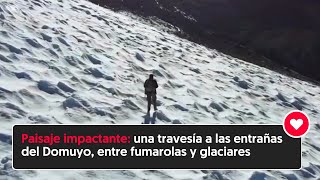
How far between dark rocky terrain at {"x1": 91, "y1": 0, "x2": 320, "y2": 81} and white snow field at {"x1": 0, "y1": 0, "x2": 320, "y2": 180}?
3750 mm

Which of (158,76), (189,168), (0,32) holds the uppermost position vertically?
(0,32)

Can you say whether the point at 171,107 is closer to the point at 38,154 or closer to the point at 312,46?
the point at 38,154

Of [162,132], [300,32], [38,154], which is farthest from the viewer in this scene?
[300,32]

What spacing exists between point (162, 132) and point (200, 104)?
3584mm

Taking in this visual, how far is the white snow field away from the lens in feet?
39.8

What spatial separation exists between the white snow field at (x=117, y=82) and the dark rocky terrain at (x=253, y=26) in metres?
3.75

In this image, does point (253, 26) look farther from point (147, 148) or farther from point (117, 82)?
point (147, 148)

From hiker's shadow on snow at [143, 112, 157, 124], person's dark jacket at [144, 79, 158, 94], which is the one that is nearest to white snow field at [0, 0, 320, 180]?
hiker's shadow on snow at [143, 112, 157, 124]

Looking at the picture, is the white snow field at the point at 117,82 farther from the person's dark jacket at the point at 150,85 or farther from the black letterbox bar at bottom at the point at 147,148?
the person's dark jacket at the point at 150,85

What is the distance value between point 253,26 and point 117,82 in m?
18.6

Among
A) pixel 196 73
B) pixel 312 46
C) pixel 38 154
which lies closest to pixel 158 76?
pixel 196 73

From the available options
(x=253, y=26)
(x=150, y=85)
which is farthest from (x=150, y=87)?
(x=253, y=26)

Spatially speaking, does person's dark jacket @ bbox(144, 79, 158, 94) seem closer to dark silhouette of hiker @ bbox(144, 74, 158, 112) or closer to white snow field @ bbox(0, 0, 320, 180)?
dark silhouette of hiker @ bbox(144, 74, 158, 112)

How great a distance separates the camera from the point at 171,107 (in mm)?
15414
